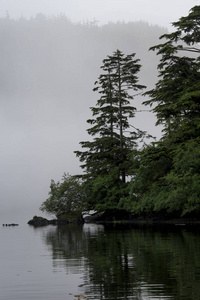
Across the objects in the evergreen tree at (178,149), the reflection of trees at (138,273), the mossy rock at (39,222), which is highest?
the evergreen tree at (178,149)

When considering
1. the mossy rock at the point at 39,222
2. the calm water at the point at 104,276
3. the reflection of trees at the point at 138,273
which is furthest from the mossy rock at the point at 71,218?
the calm water at the point at 104,276

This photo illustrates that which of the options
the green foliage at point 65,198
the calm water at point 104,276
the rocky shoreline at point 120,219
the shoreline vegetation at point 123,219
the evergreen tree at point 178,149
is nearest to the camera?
the calm water at point 104,276

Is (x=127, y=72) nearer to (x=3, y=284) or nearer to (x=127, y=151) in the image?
(x=127, y=151)

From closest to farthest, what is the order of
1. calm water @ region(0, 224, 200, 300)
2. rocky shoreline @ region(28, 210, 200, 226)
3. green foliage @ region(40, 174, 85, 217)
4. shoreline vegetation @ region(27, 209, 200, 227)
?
calm water @ region(0, 224, 200, 300) → shoreline vegetation @ region(27, 209, 200, 227) → rocky shoreline @ region(28, 210, 200, 226) → green foliage @ region(40, 174, 85, 217)

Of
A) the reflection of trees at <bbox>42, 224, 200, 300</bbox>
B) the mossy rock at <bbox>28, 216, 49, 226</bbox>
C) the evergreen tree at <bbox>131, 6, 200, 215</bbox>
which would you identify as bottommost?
the mossy rock at <bbox>28, 216, 49, 226</bbox>

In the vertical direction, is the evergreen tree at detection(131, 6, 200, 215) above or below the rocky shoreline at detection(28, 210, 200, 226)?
above

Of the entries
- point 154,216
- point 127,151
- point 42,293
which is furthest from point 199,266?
point 127,151

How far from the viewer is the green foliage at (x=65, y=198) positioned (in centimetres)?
4738

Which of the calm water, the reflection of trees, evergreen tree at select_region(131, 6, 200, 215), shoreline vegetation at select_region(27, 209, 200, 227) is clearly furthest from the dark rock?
the calm water

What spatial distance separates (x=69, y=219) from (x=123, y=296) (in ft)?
140

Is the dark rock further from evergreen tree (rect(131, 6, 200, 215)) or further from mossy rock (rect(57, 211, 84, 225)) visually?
evergreen tree (rect(131, 6, 200, 215))

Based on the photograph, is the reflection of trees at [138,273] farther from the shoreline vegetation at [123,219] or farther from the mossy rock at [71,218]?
the mossy rock at [71,218]

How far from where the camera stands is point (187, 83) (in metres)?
31.3

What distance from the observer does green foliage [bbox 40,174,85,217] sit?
4738cm
